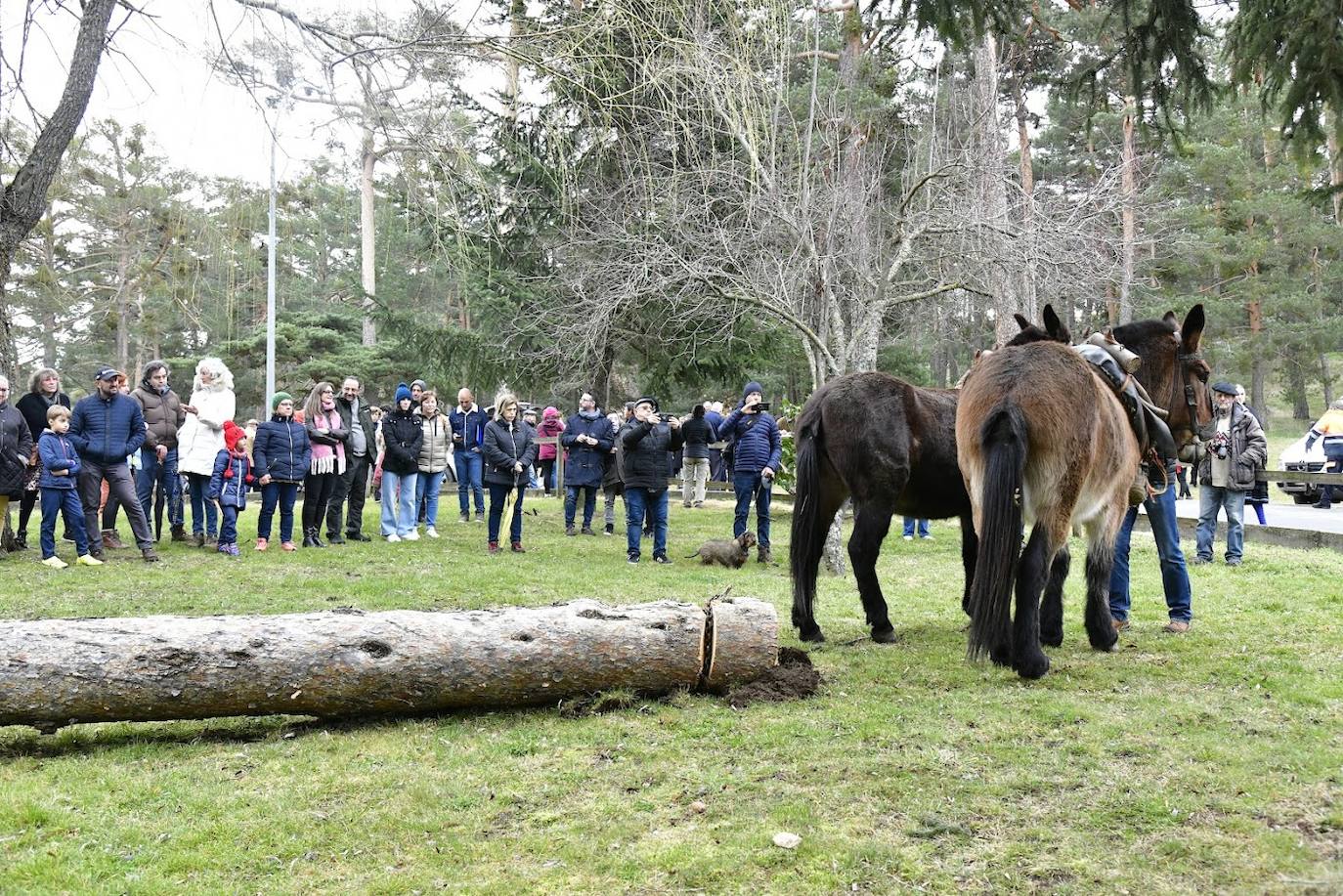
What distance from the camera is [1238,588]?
918cm

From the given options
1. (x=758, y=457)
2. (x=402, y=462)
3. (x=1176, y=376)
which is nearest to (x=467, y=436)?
(x=402, y=462)

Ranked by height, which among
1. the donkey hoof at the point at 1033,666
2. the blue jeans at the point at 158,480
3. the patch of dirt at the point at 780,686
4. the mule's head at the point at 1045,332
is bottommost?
the patch of dirt at the point at 780,686

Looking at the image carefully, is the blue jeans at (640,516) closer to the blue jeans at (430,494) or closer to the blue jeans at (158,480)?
the blue jeans at (430,494)

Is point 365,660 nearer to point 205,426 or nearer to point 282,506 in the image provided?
point 205,426

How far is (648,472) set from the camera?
38.8 ft

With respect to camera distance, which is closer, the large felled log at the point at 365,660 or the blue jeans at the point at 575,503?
the large felled log at the point at 365,660

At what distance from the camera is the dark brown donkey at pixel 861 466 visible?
7020 millimetres

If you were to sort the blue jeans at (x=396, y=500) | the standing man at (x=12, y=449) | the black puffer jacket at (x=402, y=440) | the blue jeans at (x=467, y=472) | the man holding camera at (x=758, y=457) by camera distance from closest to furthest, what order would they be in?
the standing man at (x=12, y=449) < the man holding camera at (x=758, y=457) < the black puffer jacket at (x=402, y=440) < the blue jeans at (x=396, y=500) < the blue jeans at (x=467, y=472)

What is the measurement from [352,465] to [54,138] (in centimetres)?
572

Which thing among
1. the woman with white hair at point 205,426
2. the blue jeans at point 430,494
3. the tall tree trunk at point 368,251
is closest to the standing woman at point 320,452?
the woman with white hair at point 205,426

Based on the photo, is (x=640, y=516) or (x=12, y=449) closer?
(x=12, y=449)

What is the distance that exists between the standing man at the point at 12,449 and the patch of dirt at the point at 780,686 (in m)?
8.33

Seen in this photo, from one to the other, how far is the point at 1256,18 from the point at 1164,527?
3.79 metres

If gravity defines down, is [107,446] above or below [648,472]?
above
